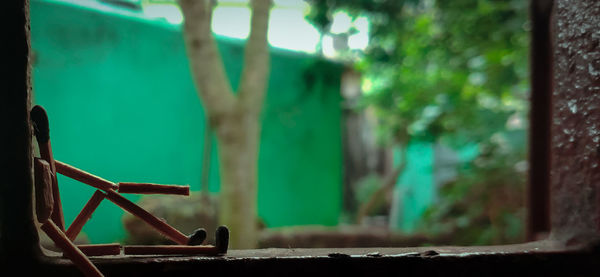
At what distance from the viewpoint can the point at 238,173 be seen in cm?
334

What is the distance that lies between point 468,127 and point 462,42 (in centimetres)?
127

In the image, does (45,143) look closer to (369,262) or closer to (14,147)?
(14,147)

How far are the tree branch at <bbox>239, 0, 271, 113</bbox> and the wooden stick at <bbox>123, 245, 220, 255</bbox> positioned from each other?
2454mm

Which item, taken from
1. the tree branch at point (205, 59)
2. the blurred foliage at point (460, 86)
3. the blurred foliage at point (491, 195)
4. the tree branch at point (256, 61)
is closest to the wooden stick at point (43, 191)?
the tree branch at point (205, 59)

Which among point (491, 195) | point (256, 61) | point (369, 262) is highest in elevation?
point (256, 61)

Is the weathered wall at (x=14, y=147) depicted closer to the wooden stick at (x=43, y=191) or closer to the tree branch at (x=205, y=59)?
the wooden stick at (x=43, y=191)

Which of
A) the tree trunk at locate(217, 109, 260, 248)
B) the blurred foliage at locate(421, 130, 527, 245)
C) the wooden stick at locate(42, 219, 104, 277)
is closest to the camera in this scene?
the wooden stick at locate(42, 219, 104, 277)

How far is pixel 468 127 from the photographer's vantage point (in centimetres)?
536

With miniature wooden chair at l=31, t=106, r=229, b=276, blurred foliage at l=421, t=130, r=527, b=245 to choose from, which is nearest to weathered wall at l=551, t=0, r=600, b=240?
miniature wooden chair at l=31, t=106, r=229, b=276

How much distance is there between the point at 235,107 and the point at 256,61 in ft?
1.28

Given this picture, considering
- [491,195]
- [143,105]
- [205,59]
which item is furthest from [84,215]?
[491,195]

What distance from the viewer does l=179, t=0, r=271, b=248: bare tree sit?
10.3 feet

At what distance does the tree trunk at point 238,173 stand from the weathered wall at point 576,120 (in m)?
2.43

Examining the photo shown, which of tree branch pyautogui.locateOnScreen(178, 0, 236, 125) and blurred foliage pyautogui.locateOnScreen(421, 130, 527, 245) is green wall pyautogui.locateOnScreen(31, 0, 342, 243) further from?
blurred foliage pyautogui.locateOnScreen(421, 130, 527, 245)
